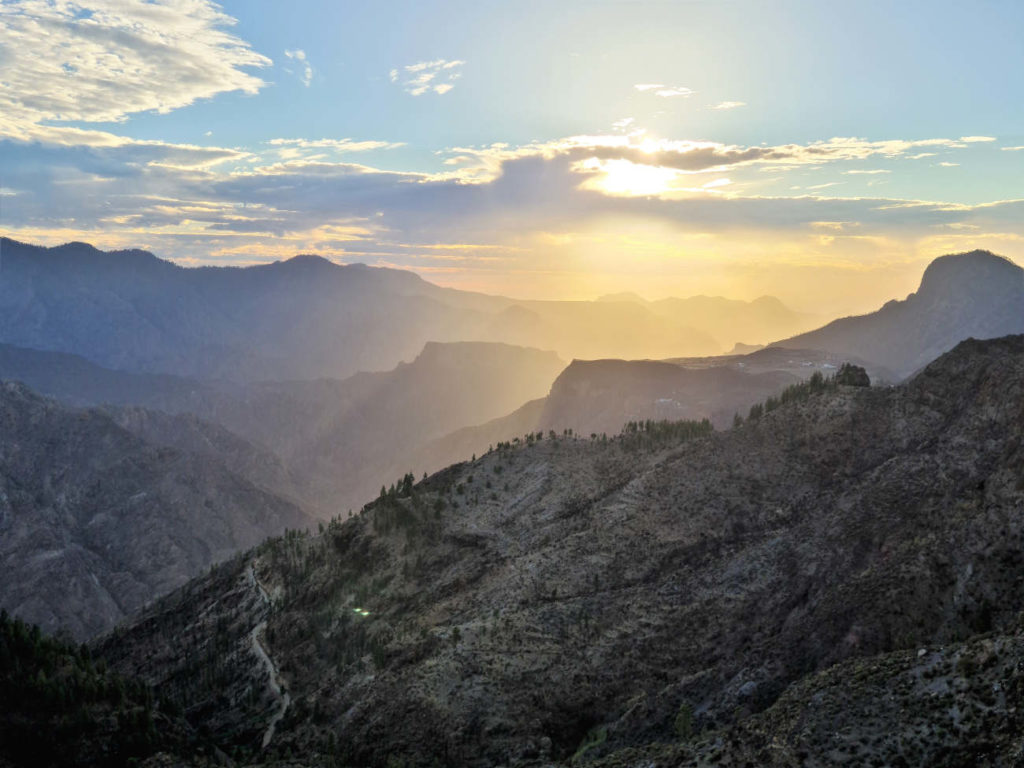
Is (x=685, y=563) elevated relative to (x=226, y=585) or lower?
elevated

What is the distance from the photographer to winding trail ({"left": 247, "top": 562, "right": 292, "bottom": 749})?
227 feet

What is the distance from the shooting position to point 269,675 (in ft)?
257

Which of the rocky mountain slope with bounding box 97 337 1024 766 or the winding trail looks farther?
the winding trail

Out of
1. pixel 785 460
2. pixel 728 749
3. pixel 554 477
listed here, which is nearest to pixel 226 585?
pixel 554 477

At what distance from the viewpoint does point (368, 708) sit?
60.7 metres

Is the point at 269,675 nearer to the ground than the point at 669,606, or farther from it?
nearer to the ground

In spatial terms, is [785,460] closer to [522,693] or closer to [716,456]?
[716,456]

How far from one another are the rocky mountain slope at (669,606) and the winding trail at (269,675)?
0.57 m

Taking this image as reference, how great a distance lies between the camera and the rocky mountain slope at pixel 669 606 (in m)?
37.6

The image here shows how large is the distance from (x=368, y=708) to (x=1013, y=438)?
55428mm

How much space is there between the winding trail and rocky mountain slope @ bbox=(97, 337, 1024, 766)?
1.87 feet

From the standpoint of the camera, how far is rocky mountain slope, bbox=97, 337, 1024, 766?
37.6 meters

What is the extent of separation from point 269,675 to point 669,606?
139 ft

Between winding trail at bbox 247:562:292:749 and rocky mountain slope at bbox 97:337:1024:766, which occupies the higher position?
rocky mountain slope at bbox 97:337:1024:766
